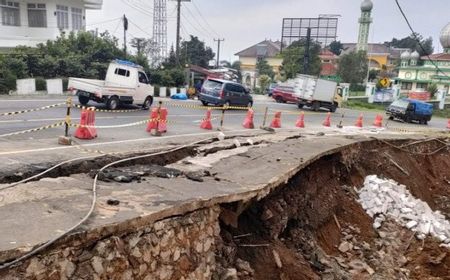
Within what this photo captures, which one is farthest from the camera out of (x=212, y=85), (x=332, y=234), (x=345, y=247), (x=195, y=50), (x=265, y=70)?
(x=265, y=70)

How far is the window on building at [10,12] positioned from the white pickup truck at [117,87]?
1807cm

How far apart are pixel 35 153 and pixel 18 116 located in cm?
731

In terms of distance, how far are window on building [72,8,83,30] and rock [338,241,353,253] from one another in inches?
1370

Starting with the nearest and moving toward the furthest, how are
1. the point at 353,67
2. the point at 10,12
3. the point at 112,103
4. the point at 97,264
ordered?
1. the point at 97,264
2. the point at 112,103
3. the point at 10,12
4. the point at 353,67

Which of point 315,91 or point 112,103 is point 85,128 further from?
point 315,91

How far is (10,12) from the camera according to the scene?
33438mm

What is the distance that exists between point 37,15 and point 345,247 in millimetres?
33155

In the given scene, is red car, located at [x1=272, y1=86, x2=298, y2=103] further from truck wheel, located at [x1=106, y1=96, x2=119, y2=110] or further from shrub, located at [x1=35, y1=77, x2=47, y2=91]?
truck wheel, located at [x1=106, y1=96, x2=119, y2=110]

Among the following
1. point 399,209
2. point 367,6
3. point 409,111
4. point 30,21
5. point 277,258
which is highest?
point 367,6

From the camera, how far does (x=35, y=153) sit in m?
8.34

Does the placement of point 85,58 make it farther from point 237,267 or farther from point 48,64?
point 237,267

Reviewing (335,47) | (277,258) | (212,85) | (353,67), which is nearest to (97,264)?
(277,258)

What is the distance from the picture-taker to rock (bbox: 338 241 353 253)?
9.44m

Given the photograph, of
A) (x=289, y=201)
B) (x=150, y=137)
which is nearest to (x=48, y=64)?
(x=150, y=137)
